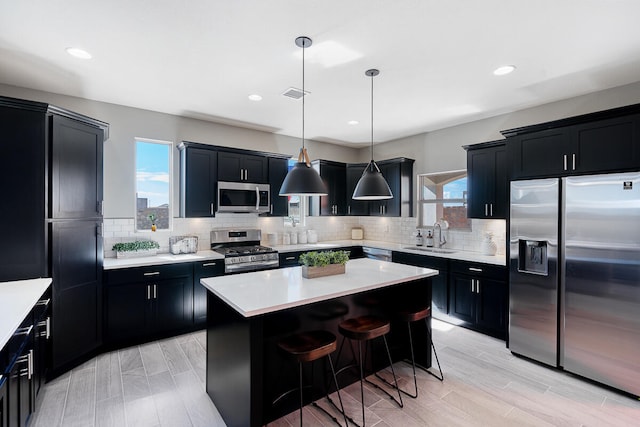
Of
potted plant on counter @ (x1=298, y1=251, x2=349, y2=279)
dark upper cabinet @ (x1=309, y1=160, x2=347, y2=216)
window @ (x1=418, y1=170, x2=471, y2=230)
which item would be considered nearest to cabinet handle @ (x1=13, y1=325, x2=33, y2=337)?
potted plant on counter @ (x1=298, y1=251, x2=349, y2=279)

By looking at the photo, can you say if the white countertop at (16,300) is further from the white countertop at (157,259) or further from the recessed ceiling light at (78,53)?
the recessed ceiling light at (78,53)

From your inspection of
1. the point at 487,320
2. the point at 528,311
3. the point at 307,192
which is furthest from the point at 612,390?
the point at 307,192

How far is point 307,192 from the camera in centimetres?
252

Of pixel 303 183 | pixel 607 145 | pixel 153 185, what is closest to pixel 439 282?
pixel 607 145

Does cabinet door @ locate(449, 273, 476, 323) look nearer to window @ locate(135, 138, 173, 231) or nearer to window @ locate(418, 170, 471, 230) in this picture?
window @ locate(418, 170, 471, 230)

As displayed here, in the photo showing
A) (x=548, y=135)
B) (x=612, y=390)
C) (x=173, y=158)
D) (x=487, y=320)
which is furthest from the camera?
(x=173, y=158)

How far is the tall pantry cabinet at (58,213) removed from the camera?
8.11 ft

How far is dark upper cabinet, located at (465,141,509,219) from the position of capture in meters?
3.85

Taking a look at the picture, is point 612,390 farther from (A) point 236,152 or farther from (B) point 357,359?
(A) point 236,152

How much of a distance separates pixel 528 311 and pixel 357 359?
1900 mm

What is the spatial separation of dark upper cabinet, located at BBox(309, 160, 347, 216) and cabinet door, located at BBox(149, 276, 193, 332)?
8.45 feet

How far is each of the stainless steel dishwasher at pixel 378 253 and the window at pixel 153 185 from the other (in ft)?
10.3

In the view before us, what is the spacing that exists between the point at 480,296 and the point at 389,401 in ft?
6.51

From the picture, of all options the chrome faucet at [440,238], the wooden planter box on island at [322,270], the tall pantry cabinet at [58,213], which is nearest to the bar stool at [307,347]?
the wooden planter box on island at [322,270]
